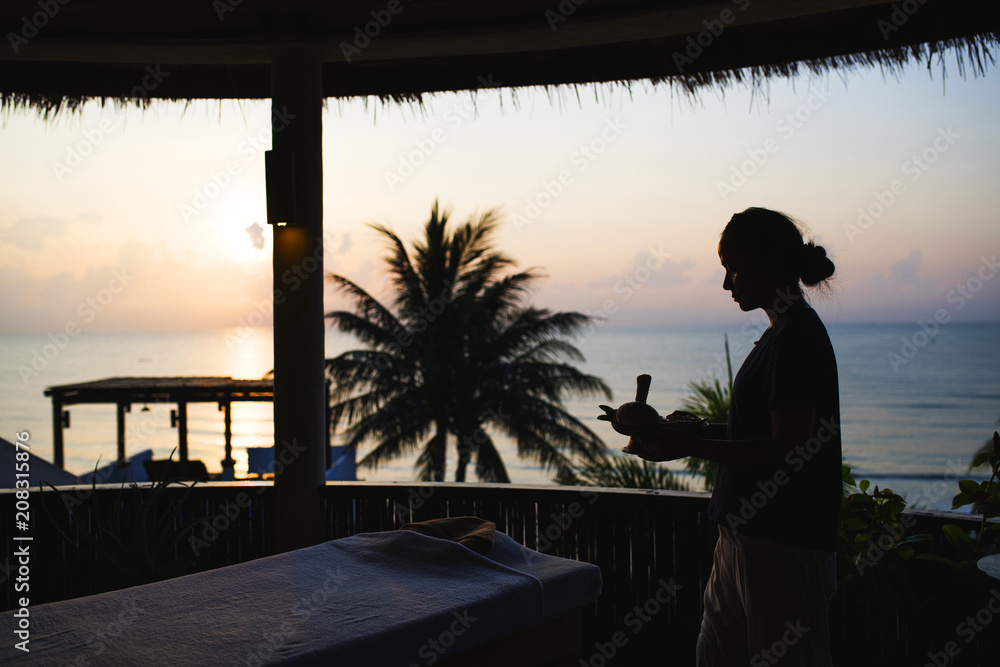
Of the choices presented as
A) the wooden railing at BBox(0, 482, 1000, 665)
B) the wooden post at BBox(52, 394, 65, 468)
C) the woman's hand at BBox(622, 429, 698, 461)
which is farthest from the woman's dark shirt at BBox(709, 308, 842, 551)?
the wooden post at BBox(52, 394, 65, 468)

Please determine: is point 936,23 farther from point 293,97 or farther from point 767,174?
point 767,174

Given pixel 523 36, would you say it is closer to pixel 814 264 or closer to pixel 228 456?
pixel 814 264

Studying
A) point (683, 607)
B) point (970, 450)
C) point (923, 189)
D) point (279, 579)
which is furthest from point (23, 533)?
point (970, 450)

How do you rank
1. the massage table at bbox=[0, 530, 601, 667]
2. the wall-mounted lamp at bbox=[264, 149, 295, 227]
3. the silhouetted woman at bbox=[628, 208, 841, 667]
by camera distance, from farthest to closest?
the wall-mounted lamp at bbox=[264, 149, 295, 227] → the massage table at bbox=[0, 530, 601, 667] → the silhouetted woman at bbox=[628, 208, 841, 667]

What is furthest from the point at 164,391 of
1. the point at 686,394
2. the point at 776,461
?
the point at 686,394

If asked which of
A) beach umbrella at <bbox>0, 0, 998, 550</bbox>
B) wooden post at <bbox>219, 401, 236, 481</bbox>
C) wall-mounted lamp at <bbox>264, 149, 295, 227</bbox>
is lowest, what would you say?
wooden post at <bbox>219, 401, 236, 481</bbox>

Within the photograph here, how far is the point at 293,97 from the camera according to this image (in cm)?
326

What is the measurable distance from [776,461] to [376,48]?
258 cm

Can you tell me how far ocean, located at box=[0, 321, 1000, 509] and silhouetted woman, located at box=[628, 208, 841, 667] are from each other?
15421mm

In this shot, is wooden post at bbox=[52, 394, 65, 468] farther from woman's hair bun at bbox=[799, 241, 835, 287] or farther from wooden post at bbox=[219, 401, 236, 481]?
woman's hair bun at bbox=[799, 241, 835, 287]

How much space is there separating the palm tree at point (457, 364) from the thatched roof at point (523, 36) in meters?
8.59

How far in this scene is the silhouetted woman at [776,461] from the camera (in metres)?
1.46

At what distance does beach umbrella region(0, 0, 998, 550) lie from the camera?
9.82ft

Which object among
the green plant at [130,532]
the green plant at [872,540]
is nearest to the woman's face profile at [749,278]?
the green plant at [872,540]
